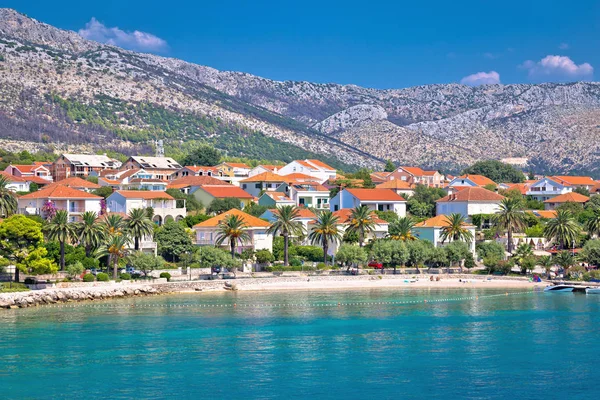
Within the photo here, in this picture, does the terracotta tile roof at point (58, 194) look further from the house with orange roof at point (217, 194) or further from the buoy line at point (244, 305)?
the buoy line at point (244, 305)

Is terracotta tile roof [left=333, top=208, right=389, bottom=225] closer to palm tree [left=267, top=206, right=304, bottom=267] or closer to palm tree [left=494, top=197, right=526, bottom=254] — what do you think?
palm tree [left=267, top=206, right=304, bottom=267]

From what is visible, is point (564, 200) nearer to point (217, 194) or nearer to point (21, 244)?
point (217, 194)

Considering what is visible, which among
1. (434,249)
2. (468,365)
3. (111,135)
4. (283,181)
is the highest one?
(111,135)

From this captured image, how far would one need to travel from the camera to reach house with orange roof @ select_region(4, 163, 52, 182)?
120m

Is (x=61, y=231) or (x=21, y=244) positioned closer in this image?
(x=21, y=244)

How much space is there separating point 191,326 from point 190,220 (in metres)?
40.1

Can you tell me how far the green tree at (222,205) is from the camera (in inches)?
3999

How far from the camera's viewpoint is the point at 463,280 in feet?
264

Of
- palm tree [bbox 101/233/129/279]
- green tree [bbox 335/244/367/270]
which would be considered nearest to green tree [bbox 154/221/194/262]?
palm tree [bbox 101/233/129/279]

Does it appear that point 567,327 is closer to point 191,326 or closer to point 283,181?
point 191,326

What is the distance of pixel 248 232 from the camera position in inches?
3334

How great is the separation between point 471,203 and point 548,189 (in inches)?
1178

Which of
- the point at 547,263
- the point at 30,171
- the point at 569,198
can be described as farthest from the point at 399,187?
the point at 30,171

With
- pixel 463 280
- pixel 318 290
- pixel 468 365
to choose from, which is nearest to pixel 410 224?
pixel 463 280
